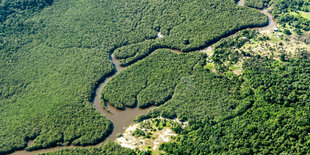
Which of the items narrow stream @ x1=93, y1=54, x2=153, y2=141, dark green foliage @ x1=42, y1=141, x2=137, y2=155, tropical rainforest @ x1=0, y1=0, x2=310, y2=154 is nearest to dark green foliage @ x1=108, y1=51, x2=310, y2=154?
tropical rainforest @ x1=0, y1=0, x2=310, y2=154

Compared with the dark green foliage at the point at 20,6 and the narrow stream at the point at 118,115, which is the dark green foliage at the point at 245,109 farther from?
the dark green foliage at the point at 20,6


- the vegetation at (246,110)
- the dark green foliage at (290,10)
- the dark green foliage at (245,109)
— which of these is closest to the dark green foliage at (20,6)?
the dark green foliage at (245,109)

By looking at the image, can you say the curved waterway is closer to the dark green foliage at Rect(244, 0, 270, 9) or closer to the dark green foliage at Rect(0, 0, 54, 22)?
the dark green foliage at Rect(0, 0, 54, 22)

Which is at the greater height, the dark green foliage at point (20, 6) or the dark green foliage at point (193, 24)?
the dark green foliage at point (20, 6)

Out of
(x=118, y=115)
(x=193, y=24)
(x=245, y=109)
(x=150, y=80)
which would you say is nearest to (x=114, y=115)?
(x=118, y=115)

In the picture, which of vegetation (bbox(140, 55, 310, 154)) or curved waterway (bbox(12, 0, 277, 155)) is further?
curved waterway (bbox(12, 0, 277, 155))

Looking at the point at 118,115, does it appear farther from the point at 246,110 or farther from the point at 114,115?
the point at 246,110
